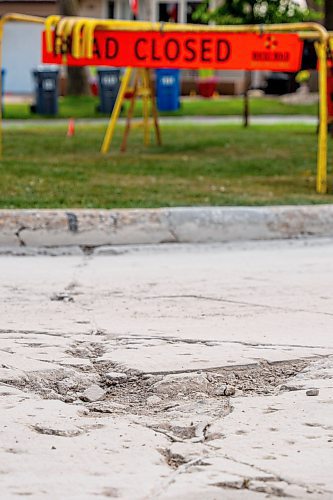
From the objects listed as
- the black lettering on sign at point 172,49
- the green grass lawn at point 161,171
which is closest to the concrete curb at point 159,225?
the green grass lawn at point 161,171

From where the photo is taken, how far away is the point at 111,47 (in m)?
11.9

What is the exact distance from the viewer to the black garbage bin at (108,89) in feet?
90.9

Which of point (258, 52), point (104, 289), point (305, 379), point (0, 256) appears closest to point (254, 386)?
point (305, 379)

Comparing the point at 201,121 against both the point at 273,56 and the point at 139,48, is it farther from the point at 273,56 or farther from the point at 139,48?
the point at 273,56

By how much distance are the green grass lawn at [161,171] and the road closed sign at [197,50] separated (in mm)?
1066

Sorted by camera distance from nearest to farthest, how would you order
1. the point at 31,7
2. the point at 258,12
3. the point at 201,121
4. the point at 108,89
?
1. the point at 258,12
2. the point at 201,121
3. the point at 108,89
4. the point at 31,7

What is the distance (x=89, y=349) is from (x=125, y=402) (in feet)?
2.65

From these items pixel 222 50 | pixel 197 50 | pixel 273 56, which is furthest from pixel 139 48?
pixel 273 56

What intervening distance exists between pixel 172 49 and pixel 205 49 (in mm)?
332

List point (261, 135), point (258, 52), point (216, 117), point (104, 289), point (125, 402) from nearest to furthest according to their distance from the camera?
1. point (125, 402)
2. point (104, 289)
3. point (258, 52)
4. point (261, 135)
5. point (216, 117)

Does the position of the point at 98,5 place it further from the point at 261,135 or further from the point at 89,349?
the point at 89,349

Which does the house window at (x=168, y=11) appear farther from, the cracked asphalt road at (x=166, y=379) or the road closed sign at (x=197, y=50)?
the cracked asphalt road at (x=166, y=379)

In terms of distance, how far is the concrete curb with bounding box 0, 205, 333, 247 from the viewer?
28.5 ft

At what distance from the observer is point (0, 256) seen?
27.3 feet
